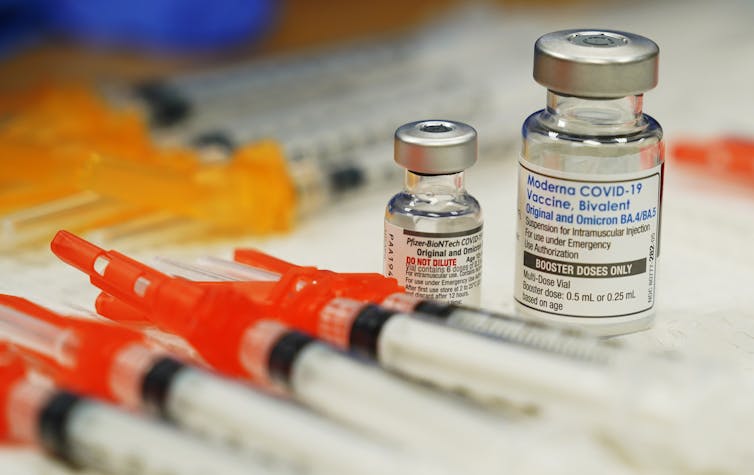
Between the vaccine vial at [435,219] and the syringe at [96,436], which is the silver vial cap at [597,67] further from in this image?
the syringe at [96,436]

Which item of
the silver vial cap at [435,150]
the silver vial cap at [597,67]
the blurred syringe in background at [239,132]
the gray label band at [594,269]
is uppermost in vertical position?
the silver vial cap at [597,67]

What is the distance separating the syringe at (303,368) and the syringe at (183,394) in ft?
0.10

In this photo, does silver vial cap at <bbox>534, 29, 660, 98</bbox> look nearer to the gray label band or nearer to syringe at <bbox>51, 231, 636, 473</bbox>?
the gray label band

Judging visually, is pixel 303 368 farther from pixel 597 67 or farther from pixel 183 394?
pixel 597 67

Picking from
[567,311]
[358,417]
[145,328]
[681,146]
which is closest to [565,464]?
[358,417]

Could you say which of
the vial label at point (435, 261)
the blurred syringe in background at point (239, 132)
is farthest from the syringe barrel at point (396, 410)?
the blurred syringe in background at point (239, 132)

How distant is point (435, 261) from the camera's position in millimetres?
904

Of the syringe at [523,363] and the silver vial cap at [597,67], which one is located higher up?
the silver vial cap at [597,67]

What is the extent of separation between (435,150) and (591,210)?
0.12m

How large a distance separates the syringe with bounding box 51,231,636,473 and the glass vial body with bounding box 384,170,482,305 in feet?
0.49

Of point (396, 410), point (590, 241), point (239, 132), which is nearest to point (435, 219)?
point (590, 241)

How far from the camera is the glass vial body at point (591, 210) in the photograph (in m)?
0.87

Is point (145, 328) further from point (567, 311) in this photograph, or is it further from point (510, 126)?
point (510, 126)

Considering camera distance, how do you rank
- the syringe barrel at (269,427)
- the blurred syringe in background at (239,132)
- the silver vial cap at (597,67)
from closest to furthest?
the syringe barrel at (269,427) → the silver vial cap at (597,67) → the blurred syringe in background at (239,132)
